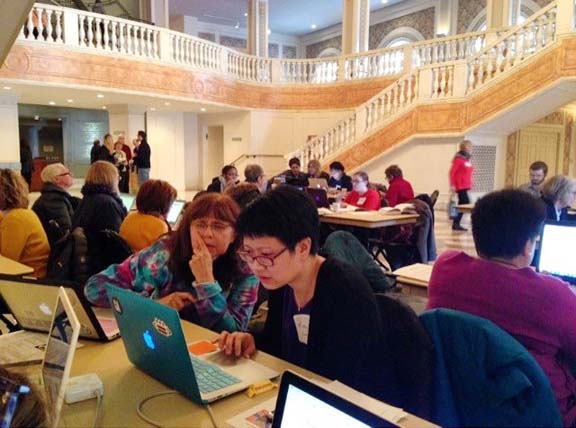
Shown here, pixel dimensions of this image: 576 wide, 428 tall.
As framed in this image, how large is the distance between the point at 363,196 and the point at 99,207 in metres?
3.45

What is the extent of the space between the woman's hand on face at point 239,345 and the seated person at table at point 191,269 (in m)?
0.35

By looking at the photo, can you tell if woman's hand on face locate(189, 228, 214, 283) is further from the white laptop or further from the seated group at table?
the white laptop

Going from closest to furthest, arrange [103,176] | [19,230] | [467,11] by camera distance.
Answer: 1. [19,230]
2. [103,176]
3. [467,11]

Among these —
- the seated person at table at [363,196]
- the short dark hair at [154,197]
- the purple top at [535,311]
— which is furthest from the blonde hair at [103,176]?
the seated person at table at [363,196]

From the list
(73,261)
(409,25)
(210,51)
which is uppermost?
(409,25)

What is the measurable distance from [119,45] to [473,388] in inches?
409

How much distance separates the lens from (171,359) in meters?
1.18

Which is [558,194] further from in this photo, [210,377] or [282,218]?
[210,377]

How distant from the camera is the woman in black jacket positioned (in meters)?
3.35

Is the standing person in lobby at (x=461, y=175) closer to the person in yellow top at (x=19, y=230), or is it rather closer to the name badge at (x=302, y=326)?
the person in yellow top at (x=19, y=230)

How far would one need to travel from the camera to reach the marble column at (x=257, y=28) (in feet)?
45.3

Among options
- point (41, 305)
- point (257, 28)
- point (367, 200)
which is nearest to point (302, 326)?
point (41, 305)

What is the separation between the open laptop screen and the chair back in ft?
5.09

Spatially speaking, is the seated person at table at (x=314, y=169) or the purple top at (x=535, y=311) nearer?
the purple top at (x=535, y=311)
